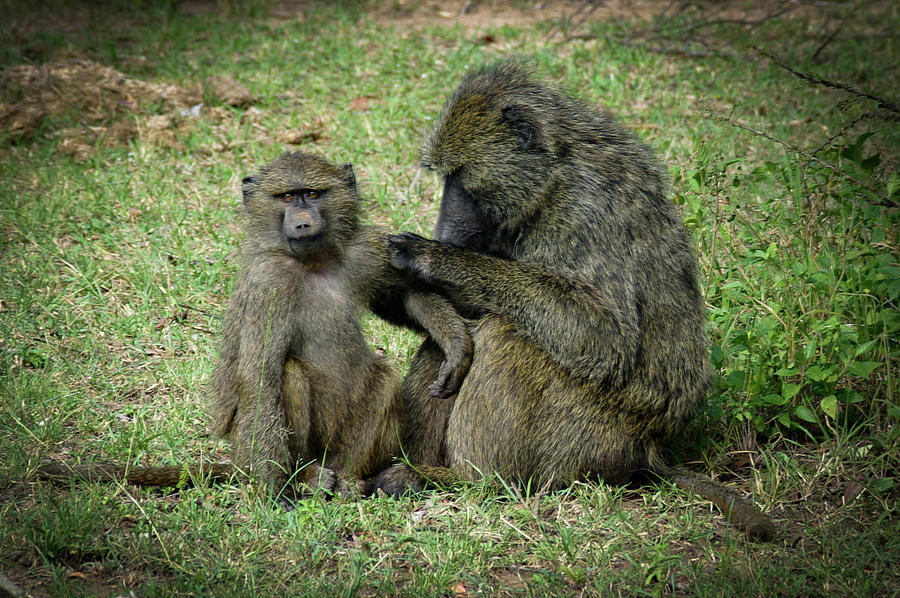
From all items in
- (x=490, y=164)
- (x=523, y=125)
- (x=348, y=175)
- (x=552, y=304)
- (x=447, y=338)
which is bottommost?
(x=447, y=338)

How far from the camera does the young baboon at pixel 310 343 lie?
3270 millimetres

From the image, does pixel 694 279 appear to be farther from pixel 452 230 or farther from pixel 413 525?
pixel 413 525

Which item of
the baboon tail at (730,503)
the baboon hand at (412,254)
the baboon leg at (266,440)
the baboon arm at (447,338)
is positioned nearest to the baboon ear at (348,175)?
the baboon hand at (412,254)

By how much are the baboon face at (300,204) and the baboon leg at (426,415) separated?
590mm

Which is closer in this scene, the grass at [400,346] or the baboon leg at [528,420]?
the grass at [400,346]

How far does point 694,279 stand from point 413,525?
142 cm

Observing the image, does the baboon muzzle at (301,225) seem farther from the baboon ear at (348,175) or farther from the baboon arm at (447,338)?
the baboon arm at (447,338)

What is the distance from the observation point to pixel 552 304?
130 inches

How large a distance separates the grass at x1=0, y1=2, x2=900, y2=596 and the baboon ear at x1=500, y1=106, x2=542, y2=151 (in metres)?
0.72

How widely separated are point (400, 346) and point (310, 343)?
1168 mm

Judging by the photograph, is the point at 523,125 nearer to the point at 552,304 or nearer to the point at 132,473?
the point at 552,304

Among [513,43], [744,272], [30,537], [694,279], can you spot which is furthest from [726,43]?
[30,537]

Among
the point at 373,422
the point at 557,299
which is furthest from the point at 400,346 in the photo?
the point at 557,299

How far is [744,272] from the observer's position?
4160mm
